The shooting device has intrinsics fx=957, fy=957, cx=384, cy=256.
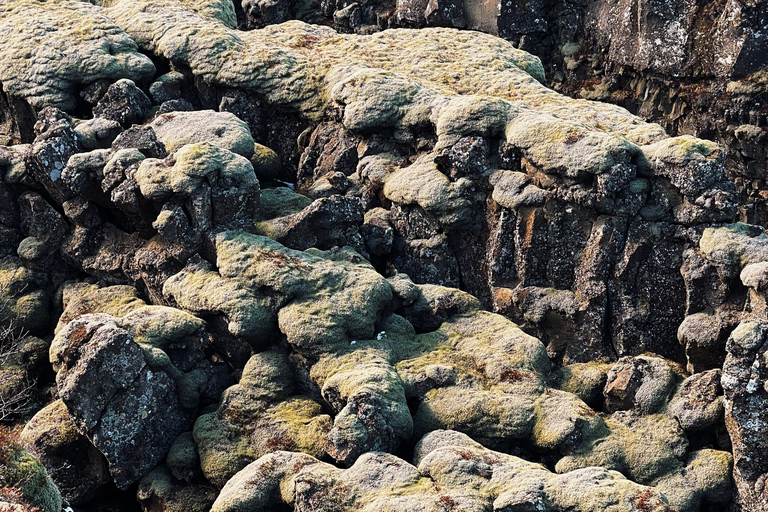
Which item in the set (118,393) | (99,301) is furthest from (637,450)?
(99,301)

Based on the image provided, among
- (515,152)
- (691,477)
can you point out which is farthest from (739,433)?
(515,152)

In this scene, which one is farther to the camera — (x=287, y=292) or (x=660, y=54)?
(x=660, y=54)

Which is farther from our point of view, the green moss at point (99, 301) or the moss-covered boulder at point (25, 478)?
the green moss at point (99, 301)

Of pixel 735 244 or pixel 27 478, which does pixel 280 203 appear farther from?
pixel 735 244

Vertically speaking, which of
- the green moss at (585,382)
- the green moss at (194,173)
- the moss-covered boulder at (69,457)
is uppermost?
the green moss at (194,173)

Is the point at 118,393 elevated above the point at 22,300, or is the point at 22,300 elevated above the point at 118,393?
the point at 118,393

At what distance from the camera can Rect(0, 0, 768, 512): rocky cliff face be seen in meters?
27.8

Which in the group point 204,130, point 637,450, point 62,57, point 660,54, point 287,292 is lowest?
point 637,450

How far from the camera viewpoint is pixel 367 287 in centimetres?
3181

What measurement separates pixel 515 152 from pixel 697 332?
8.94 m

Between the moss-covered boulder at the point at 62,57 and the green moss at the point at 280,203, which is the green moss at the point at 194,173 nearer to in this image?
the green moss at the point at 280,203

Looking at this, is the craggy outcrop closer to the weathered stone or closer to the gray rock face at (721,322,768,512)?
the weathered stone

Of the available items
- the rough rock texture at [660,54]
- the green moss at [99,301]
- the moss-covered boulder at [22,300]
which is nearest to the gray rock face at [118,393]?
the green moss at [99,301]

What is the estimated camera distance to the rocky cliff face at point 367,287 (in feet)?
91.1
